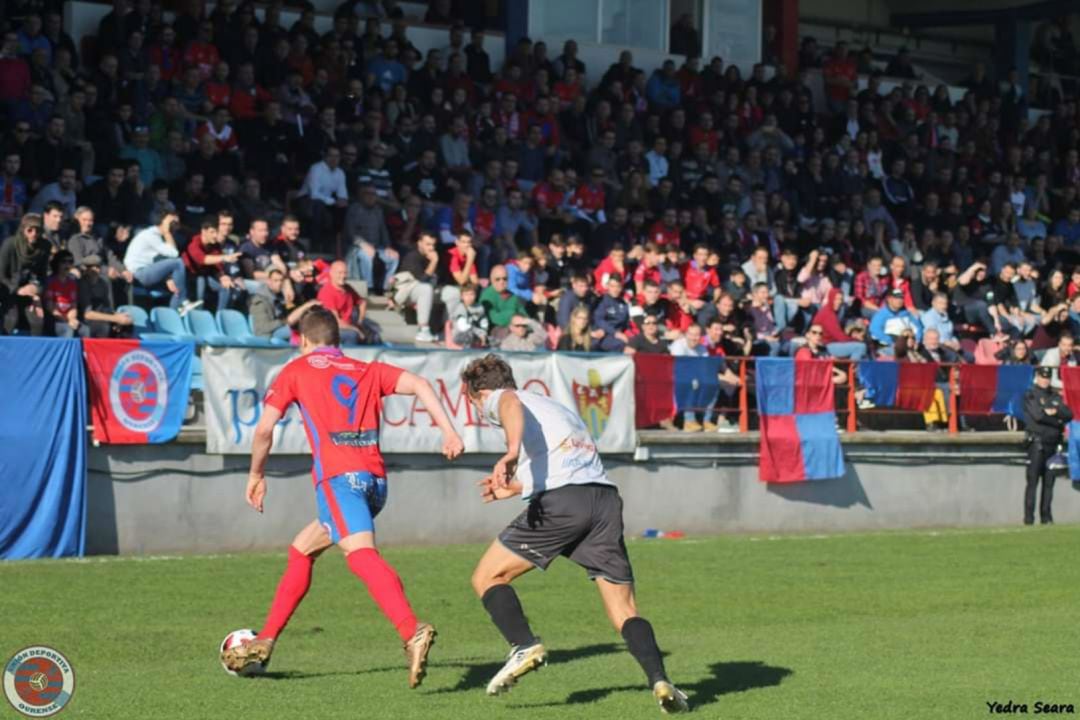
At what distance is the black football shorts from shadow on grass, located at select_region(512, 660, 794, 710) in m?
0.73

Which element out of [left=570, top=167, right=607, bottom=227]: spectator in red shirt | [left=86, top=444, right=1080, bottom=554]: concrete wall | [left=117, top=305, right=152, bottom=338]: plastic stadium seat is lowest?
[left=86, top=444, right=1080, bottom=554]: concrete wall

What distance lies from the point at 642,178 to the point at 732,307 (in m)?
4.17

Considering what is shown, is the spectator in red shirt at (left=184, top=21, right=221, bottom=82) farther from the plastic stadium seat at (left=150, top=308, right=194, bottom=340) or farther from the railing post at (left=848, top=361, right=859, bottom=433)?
the railing post at (left=848, top=361, right=859, bottom=433)

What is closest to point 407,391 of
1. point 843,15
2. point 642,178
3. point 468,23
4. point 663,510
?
point 663,510

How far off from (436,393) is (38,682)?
28.2 feet

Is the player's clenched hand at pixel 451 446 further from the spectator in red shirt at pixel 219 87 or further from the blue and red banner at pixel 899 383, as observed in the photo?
the blue and red banner at pixel 899 383

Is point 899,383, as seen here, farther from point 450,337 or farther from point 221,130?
point 221,130

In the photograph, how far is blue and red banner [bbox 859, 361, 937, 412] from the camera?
905 inches

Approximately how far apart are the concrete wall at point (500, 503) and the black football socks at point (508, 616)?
8702mm

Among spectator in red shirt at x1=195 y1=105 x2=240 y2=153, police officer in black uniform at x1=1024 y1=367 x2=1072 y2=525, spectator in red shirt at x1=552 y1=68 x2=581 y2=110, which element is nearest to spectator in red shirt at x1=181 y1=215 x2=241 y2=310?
spectator in red shirt at x1=195 y1=105 x2=240 y2=153

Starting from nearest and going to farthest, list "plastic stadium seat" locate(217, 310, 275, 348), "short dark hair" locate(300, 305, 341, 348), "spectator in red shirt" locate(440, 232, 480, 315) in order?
"short dark hair" locate(300, 305, 341, 348) → "plastic stadium seat" locate(217, 310, 275, 348) → "spectator in red shirt" locate(440, 232, 480, 315)

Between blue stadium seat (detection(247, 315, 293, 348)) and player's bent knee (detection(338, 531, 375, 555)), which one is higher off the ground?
blue stadium seat (detection(247, 315, 293, 348))

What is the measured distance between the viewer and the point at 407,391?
943cm

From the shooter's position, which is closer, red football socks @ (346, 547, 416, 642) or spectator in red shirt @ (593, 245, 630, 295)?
red football socks @ (346, 547, 416, 642)
